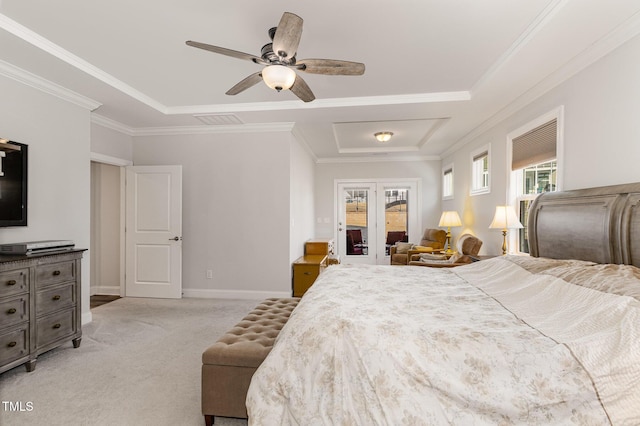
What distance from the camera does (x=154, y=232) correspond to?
474cm

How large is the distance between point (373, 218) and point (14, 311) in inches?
246

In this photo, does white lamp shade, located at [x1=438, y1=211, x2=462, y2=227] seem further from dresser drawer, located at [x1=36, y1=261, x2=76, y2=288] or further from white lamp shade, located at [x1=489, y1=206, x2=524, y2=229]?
dresser drawer, located at [x1=36, y1=261, x2=76, y2=288]

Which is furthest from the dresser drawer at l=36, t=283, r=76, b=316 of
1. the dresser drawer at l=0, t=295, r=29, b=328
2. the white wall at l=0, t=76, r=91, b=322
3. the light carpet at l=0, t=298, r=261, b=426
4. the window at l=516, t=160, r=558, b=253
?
the window at l=516, t=160, r=558, b=253

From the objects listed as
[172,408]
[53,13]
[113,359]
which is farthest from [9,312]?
[53,13]

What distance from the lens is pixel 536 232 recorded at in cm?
286

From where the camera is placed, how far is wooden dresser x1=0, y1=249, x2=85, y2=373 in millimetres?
2359

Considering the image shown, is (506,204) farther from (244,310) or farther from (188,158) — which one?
(188,158)

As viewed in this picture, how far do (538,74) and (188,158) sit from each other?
4466 mm

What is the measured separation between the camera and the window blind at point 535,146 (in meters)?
3.04

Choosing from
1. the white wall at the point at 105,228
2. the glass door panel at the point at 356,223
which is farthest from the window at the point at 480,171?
the white wall at the point at 105,228

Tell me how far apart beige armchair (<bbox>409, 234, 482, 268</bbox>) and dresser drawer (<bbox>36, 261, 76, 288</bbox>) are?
3.79m

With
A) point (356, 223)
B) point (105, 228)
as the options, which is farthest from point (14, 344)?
point (356, 223)

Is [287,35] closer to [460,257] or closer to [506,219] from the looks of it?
[506,219]

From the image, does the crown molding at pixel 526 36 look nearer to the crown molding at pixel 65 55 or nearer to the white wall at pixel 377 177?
the crown molding at pixel 65 55
